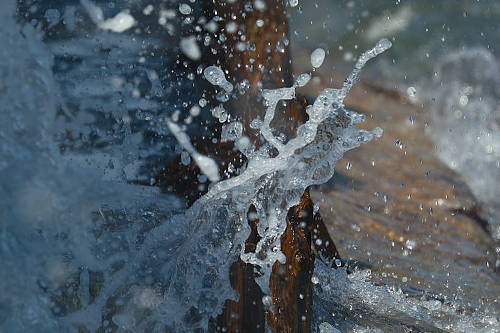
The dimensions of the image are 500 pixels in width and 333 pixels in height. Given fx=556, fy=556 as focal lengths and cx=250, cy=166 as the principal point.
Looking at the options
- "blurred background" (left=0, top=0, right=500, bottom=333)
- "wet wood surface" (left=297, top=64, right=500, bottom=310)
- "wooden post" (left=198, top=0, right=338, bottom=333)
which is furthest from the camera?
"wet wood surface" (left=297, top=64, right=500, bottom=310)

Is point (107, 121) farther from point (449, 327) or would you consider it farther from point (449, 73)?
point (449, 73)

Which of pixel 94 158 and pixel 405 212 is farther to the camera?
pixel 405 212

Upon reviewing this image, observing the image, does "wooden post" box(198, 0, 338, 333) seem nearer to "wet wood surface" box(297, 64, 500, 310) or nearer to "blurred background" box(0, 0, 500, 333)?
"blurred background" box(0, 0, 500, 333)

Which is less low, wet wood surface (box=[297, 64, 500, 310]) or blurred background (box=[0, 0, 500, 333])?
blurred background (box=[0, 0, 500, 333])

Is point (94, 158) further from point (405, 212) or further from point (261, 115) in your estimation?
point (405, 212)

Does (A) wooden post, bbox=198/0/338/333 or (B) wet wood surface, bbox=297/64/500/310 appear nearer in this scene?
(A) wooden post, bbox=198/0/338/333

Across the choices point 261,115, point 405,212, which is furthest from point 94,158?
point 405,212

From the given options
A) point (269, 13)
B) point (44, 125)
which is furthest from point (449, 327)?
point (44, 125)

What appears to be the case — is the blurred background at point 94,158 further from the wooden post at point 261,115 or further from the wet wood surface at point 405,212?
the wet wood surface at point 405,212

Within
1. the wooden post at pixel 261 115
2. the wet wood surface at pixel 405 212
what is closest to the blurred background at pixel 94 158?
the wooden post at pixel 261 115

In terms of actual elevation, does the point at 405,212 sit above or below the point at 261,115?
below

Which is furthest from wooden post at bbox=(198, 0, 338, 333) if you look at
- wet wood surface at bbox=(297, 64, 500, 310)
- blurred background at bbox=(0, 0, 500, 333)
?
wet wood surface at bbox=(297, 64, 500, 310)
